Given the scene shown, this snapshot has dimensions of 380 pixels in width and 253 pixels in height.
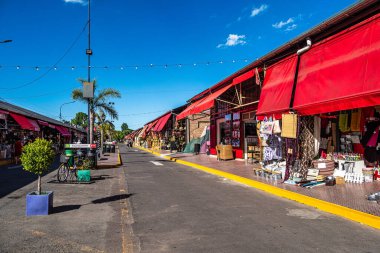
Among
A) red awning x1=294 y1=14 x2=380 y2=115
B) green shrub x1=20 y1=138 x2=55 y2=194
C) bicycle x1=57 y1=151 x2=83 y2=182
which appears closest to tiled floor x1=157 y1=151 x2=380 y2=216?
red awning x1=294 y1=14 x2=380 y2=115

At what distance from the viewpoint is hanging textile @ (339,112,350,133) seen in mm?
10562

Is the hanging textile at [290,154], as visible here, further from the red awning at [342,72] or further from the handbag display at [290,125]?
the red awning at [342,72]

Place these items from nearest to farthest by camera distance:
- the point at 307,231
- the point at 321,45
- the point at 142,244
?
the point at 142,244 → the point at 307,231 → the point at 321,45

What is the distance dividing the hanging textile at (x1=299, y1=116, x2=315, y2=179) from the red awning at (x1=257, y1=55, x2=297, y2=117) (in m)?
0.86

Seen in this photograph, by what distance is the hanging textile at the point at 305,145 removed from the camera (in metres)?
10.1

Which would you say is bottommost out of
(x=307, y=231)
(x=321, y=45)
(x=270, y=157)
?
(x=307, y=231)

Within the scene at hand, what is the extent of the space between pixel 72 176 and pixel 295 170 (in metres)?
8.07

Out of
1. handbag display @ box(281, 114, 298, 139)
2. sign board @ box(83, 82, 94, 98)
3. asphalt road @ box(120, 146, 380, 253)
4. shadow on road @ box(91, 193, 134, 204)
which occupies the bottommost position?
asphalt road @ box(120, 146, 380, 253)

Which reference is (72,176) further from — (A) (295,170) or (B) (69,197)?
(A) (295,170)

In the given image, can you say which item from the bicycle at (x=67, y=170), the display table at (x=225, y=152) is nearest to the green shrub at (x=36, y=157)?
the bicycle at (x=67, y=170)

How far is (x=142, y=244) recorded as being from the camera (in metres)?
4.80

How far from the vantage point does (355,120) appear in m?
10.3

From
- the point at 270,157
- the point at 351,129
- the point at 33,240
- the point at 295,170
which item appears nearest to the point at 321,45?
the point at 351,129

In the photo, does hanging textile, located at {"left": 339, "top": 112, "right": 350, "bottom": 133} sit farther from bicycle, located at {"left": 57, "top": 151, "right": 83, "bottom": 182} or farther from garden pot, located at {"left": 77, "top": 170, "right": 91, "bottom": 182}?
bicycle, located at {"left": 57, "top": 151, "right": 83, "bottom": 182}
